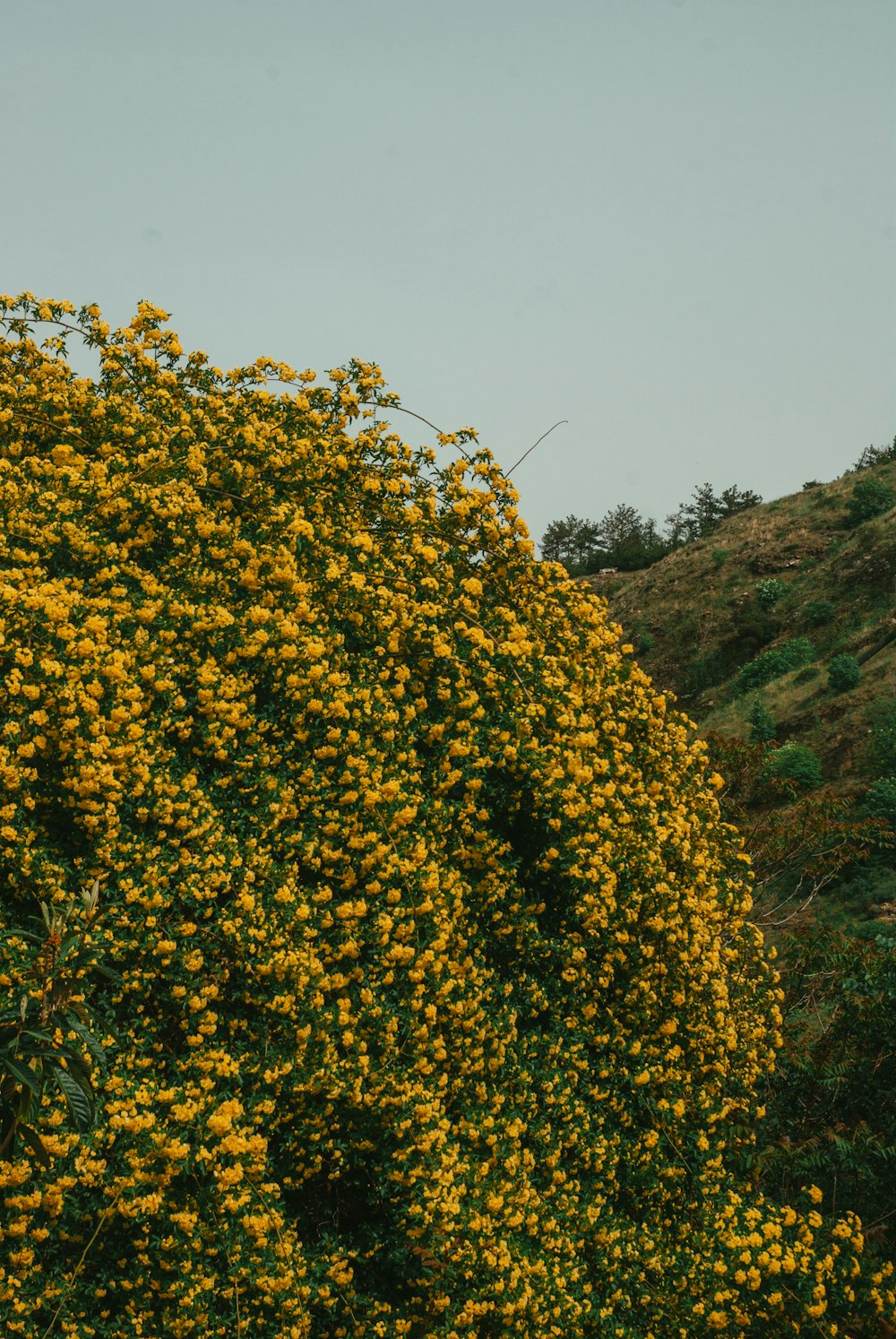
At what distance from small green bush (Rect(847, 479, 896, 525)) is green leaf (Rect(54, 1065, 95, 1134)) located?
118ft

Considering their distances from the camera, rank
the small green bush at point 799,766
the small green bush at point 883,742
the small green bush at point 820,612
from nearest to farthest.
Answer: the small green bush at point 883,742
the small green bush at point 799,766
the small green bush at point 820,612

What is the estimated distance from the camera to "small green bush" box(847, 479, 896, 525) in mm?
34906

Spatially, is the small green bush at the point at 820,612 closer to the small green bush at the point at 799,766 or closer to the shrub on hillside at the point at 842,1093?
the small green bush at the point at 799,766

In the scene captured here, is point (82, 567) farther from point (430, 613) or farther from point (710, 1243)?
point (710, 1243)

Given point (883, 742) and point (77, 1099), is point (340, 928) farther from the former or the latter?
point (883, 742)

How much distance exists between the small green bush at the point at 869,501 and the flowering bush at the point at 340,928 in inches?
1259

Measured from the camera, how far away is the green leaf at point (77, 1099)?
3135 millimetres

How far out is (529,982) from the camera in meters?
5.63

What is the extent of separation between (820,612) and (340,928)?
28.3 metres

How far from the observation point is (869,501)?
3528 cm

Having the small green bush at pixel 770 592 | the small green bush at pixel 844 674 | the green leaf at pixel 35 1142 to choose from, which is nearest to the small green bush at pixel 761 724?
the small green bush at pixel 844 674

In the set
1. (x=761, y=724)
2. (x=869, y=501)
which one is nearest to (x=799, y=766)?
(x=761, y=724)

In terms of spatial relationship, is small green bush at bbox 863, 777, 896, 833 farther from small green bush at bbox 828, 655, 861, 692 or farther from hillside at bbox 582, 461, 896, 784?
small green bush at bbox 828, 655, 861, 692

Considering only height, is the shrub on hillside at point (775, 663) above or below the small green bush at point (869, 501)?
below
